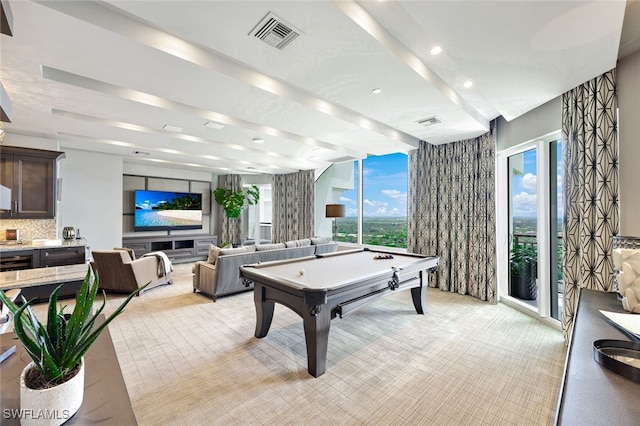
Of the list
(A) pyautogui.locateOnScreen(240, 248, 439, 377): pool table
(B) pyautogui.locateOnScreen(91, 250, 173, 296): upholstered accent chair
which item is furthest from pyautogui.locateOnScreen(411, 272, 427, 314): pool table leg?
(B) pyautogui.locateOnScreen(91, 250, 173, 296): upholstered accent chair

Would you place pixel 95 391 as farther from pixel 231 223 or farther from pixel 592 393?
pixel 231 223

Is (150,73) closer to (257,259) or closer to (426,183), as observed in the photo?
(257,259)

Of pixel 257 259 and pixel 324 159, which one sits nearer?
pixel 257 259

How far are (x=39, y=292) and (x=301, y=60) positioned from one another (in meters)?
2.83

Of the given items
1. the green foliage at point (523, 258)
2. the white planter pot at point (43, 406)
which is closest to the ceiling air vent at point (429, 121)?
the green foliage at point (523, 258)

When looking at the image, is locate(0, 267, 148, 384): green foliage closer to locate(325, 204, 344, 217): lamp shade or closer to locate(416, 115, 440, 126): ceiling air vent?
locate(416, 115, 440, 126): ceiling air vent

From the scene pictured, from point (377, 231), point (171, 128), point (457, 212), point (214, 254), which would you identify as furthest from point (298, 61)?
point (377, 231)

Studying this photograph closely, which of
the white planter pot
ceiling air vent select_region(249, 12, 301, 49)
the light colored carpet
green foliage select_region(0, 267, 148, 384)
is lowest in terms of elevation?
the light colored carpet

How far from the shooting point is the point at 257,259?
464cm

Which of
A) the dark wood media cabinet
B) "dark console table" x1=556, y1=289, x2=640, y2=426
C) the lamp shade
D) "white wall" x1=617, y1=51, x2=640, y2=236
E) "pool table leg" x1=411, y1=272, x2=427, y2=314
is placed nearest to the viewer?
"dark console table" x1=556, y1=289, x2=640, y2=426

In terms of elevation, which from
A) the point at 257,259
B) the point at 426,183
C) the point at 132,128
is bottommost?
the point at 257,259

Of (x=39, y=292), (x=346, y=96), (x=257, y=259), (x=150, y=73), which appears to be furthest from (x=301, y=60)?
(x=257, y=259)

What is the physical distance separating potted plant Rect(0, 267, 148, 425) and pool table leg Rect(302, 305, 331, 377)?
1.65 metres

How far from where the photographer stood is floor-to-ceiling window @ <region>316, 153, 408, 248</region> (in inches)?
252
